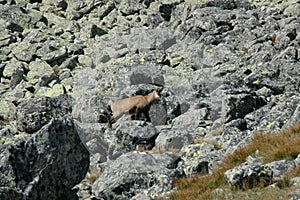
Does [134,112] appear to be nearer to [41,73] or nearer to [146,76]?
[146,76]

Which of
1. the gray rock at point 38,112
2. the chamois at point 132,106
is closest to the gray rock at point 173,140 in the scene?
the chamois at point 132,106

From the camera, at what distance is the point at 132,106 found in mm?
29750

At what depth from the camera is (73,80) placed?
125 feet

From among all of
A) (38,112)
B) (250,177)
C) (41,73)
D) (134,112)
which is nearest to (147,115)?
(134,112)

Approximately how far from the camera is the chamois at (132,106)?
29.3 meters

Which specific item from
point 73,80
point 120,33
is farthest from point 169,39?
point 73,80

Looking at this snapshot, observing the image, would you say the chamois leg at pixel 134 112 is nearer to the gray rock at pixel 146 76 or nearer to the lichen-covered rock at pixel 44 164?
the gray rock at pixel 146 76

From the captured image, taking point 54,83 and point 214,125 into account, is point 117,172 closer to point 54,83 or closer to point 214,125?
point 214,125

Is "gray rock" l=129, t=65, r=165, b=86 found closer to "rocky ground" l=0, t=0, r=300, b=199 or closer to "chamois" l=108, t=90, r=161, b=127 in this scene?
"rocky ground" l=0, t=0, r=300, b=199

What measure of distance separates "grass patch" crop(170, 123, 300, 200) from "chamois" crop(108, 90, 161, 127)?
11.9 metres

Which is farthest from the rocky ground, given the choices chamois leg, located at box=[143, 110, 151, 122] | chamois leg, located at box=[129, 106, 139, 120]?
chamois leg, located at box=[129, 106, 139, 120]

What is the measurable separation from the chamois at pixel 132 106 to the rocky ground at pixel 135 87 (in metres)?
0.51

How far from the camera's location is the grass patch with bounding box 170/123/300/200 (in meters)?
14.1

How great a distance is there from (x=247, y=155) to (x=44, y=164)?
256 inches
